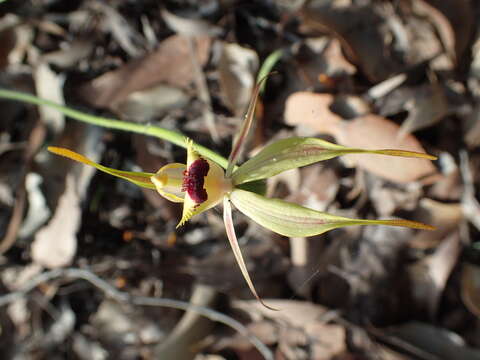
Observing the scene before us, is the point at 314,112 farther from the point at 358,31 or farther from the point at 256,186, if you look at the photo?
the point at 256,186

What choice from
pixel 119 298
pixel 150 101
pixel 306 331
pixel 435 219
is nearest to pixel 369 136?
pixel 435 219

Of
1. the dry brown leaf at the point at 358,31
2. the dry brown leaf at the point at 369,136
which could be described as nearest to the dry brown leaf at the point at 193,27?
the dry brown leaf at the point at 358,31

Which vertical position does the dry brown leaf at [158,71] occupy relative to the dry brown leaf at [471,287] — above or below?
above

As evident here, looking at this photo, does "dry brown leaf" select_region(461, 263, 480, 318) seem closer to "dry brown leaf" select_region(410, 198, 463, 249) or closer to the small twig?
"dry brown leaf" select_region(410, 198, 463, 249)

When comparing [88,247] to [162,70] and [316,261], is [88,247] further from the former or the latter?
[316,261]

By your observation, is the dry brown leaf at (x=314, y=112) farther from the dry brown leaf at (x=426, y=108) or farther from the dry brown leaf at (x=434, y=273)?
the dry brown leaf at (x=434, y=273)

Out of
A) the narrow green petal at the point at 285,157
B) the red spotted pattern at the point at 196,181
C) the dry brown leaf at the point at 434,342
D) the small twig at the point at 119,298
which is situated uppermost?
the narrow green petal at the point at 285,157

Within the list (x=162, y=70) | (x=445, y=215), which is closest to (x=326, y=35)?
(x=162, y=70)
